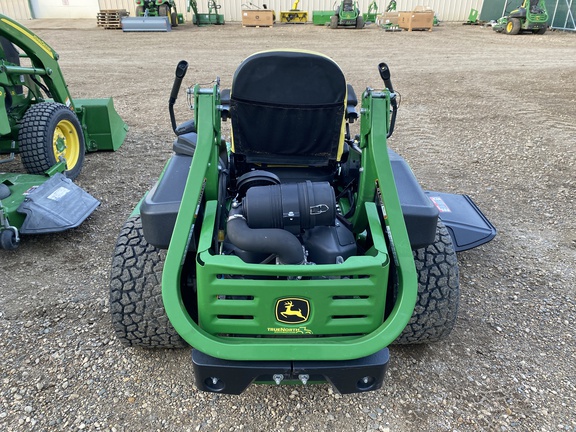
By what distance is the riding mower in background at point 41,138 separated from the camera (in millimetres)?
3268

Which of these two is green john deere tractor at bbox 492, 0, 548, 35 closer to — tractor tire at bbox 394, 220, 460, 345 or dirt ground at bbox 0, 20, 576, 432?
dirt ground at bbox 0, 20, 576, 432

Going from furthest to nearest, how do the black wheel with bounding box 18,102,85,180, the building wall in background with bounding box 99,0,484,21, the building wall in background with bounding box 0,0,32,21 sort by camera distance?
the building wall in background with bounding box 99,0,484,21 → the building wall in background with bounding box 0,0,32,21 → the black wheel with bounding box 18,102,85,180

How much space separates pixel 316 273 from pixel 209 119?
1.02 metres

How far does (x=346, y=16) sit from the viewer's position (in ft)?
62.4

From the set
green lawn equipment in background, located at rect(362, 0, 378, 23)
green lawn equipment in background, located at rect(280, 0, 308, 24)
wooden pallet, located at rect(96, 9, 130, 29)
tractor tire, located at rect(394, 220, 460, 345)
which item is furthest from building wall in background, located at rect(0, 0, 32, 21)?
tractor tire, located at rect(394, 220, 460, 345)

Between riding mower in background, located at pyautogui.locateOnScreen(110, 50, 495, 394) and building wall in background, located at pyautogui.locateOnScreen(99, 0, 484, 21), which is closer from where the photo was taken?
riding mower in background, located at pyautogui.locateOnScreen(110, 50, 495, 394)

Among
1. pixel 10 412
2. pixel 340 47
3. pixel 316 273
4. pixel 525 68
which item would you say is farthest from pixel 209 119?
pixel 340 47

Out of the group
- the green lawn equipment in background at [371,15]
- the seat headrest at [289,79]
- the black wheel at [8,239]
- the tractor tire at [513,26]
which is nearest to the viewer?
the seat headrest at [289,79]

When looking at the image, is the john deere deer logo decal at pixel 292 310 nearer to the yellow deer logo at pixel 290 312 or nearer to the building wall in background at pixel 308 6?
the yellow deer logo at pixel 290 312

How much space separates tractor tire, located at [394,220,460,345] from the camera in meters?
2.25

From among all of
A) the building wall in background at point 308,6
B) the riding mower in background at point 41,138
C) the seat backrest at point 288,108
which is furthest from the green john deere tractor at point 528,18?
the seat backrest at point 288,108

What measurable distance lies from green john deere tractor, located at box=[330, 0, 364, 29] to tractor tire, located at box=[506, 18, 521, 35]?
5.70 meters

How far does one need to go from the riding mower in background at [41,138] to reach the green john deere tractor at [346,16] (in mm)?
15836

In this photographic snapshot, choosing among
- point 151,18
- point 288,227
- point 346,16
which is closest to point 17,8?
point 151,18
